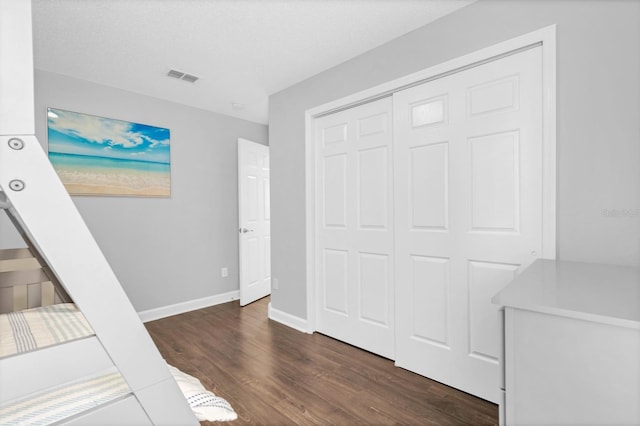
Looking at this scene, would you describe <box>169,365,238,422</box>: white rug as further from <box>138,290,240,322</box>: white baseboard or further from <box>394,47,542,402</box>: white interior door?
<box>138,290,240,322</box>: white baseboard

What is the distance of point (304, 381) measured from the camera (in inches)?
85.3

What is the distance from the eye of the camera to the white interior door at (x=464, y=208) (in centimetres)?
182

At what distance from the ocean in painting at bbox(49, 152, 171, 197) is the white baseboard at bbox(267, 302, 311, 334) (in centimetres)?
175

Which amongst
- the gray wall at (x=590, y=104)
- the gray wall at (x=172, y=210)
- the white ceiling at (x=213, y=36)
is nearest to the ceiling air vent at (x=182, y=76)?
the white ceiling at (x=213, y=36)

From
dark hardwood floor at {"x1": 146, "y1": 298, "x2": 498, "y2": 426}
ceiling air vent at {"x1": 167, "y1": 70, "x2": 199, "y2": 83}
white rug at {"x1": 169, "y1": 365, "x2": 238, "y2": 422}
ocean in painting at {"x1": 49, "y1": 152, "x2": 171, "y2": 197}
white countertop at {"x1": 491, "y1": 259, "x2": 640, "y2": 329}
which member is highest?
ceiling air vent at {"x1": 167, "y1": 70, "x2": 199, "y2": 83}

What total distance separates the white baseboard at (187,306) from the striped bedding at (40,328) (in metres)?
3.07

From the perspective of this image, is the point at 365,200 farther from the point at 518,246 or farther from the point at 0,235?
the point at 0,235

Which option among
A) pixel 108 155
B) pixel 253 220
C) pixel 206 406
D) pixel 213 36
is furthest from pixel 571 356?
pixel 108 155

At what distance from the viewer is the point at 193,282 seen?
380 cm

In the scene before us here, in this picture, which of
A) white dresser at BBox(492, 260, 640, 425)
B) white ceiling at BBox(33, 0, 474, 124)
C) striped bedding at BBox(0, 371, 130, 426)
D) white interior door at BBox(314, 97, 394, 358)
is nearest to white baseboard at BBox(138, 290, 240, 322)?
white interior door at BBox(314, 97, 394, 358)

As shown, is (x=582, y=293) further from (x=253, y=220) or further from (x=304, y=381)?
(x=253, y=220)

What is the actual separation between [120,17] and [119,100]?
139cm

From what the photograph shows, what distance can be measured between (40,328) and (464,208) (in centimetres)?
205

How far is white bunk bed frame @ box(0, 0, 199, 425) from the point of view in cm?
50
